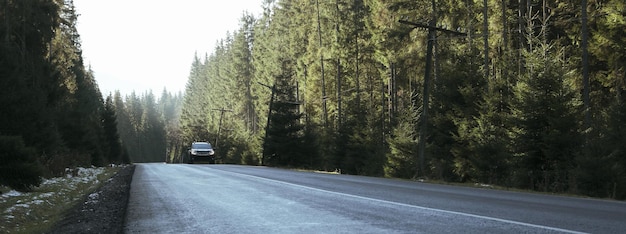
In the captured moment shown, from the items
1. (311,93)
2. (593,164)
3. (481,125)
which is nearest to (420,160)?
(481,125)

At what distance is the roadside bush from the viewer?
1052cm

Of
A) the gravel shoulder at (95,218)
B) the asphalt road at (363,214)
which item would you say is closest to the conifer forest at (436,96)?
the gravel shoulder at (95,218)

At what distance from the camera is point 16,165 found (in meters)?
10.7

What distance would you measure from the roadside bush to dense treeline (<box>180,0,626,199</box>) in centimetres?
1424

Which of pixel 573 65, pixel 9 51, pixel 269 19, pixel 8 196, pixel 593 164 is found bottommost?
pixel 8 196

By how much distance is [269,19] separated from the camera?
252 ft

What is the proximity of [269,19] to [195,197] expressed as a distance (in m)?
68.7

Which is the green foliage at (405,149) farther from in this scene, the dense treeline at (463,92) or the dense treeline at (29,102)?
the dense treeline at (29,102)

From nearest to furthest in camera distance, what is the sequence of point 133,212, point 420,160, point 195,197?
1. point 133,212
2. point 195,197
3. point 420,160

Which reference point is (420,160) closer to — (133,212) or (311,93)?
(133,212)

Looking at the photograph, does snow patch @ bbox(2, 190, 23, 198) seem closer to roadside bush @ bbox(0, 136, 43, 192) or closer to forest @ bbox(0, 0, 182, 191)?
forest @ bbox(0, 0, 182, 191)

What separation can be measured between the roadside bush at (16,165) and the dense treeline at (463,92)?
46.7ft

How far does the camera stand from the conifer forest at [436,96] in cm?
1628

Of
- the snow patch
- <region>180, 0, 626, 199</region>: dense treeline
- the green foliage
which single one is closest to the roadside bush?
the snow patch
